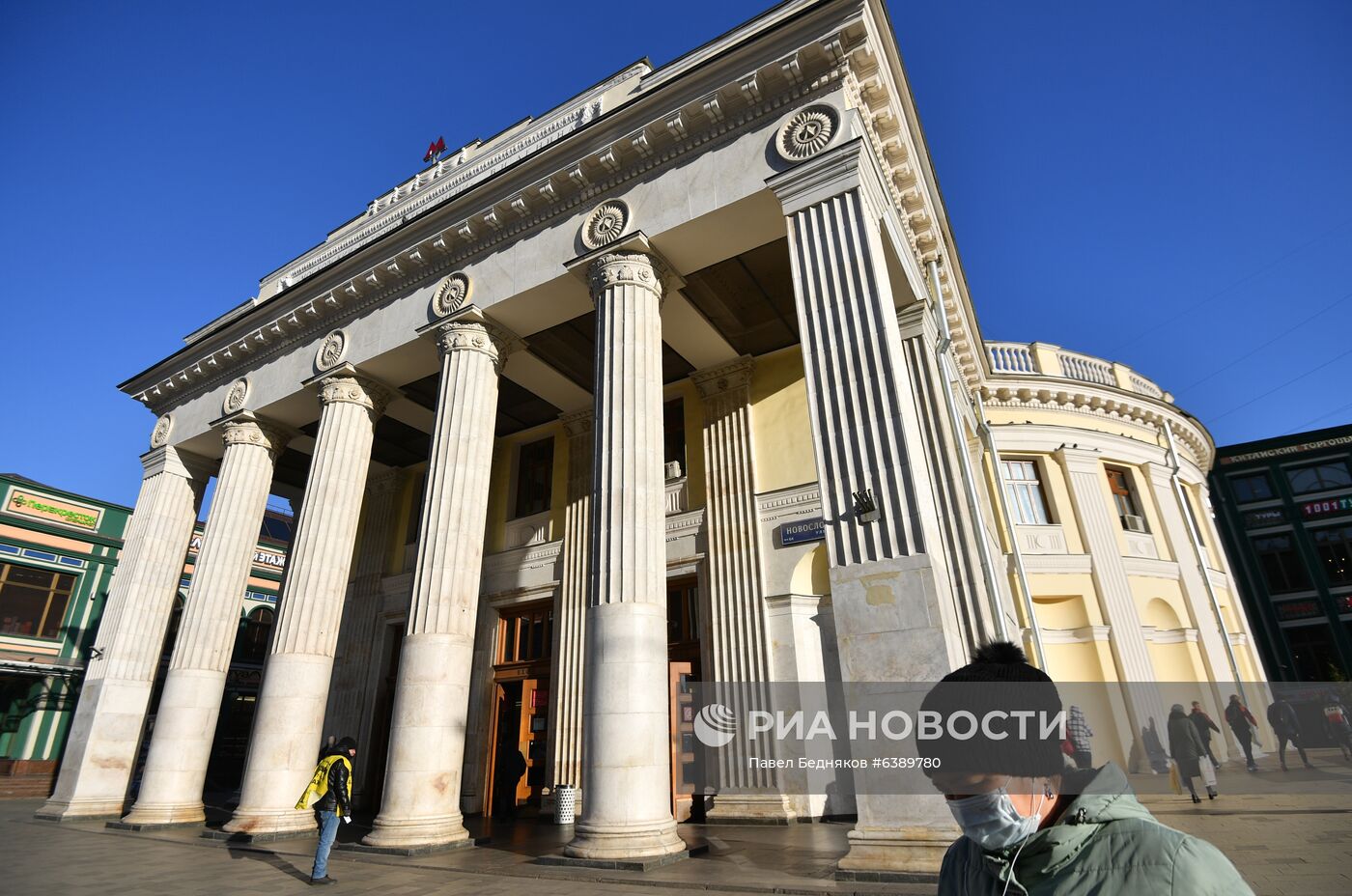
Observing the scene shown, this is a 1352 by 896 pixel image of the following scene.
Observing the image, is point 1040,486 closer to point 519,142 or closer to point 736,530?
point 736,530

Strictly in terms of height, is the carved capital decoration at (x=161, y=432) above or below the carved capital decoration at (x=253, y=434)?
above

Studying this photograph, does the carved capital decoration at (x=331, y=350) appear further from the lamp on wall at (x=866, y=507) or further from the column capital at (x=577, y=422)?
the lamp on wall at (x=866, y=507)

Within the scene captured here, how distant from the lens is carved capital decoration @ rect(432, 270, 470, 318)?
11477 millimetres

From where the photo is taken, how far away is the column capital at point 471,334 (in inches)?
438

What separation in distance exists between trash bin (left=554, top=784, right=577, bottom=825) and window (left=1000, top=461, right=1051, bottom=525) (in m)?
12.8

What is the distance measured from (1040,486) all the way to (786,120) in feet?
44.6

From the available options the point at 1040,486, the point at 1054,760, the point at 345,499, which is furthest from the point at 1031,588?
the point at 1054,760

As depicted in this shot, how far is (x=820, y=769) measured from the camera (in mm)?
10727

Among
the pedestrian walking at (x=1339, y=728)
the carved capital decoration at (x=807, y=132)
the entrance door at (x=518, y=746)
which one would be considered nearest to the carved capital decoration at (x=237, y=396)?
the entrance door at (x=518, y=746)

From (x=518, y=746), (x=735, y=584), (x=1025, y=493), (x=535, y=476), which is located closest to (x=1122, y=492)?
(x=1025, y=493)

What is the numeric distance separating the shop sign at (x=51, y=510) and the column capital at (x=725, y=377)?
22.5 m

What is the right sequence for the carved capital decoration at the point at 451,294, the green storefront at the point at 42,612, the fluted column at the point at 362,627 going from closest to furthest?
the carved capital decoration at the point at 451,294, the fluted column at the point at 362,627, the green storefront at the point at 42,612

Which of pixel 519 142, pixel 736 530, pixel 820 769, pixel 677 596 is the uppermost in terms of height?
pixel 519 142

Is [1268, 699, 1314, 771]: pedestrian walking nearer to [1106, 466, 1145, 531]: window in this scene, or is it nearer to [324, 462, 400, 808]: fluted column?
[1106, 466, 1145, 531]: window
